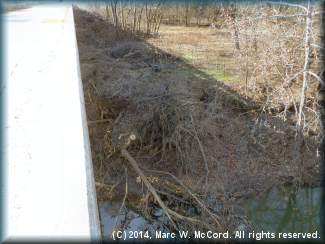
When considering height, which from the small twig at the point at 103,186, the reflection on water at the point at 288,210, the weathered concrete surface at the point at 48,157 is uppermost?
the weathered concrete surface at the point at 48,157

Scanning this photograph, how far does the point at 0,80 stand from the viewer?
17.2 ft

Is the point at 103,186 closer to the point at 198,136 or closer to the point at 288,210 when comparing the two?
the point at 198,136

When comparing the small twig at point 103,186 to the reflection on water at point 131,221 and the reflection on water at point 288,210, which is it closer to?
the reflection on water at point 131,221

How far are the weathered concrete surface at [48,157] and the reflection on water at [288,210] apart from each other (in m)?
4.35

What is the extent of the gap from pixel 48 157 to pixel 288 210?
5.71 meters

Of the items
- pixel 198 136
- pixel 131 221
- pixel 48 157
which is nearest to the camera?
pixel 48 157

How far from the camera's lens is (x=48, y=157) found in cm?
324

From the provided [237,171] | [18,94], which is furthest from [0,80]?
[237,171]

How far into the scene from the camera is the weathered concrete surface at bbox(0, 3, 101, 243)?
7.89ft

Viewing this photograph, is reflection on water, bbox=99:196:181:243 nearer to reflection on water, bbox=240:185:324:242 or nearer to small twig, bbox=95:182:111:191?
small twig, bbox=95:182:111:191

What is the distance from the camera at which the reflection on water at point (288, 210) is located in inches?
224

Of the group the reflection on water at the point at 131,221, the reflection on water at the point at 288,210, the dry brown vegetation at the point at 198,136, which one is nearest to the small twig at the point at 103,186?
the dry brown vegetation at the point at 198,136

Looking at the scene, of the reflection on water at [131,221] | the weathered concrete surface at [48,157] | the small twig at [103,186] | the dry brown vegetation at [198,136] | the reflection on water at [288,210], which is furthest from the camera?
the dry brown vegetation at [198,136]

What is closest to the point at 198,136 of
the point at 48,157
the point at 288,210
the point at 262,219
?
the point at 262,219
